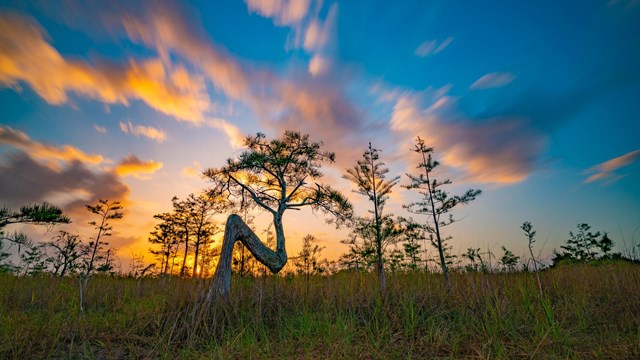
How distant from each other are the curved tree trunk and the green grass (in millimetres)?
341

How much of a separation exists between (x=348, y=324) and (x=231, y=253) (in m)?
3.89

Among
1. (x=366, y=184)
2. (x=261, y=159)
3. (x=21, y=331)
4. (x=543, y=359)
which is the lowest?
(x=543, y=359)

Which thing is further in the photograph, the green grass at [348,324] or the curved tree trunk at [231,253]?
the curved tree trunk at [231,253]

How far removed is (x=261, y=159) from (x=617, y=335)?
1217 cm

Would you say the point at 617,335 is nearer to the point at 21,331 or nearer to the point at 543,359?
the point at 543,359

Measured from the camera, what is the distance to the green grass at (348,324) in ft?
14.8

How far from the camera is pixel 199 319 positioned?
5422 mm

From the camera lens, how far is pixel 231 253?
25.8ft

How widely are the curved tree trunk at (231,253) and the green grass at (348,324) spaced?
34 centimetres

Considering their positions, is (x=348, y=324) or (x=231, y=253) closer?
(x=348, y=324)

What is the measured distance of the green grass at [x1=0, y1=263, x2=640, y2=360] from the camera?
4.52m

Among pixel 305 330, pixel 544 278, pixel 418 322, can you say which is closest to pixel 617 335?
pixel 418 322

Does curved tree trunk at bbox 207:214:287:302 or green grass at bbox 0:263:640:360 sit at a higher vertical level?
curved tree trunk at bbox 207:214:287:302

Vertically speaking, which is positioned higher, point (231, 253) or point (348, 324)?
point (231, 253)
